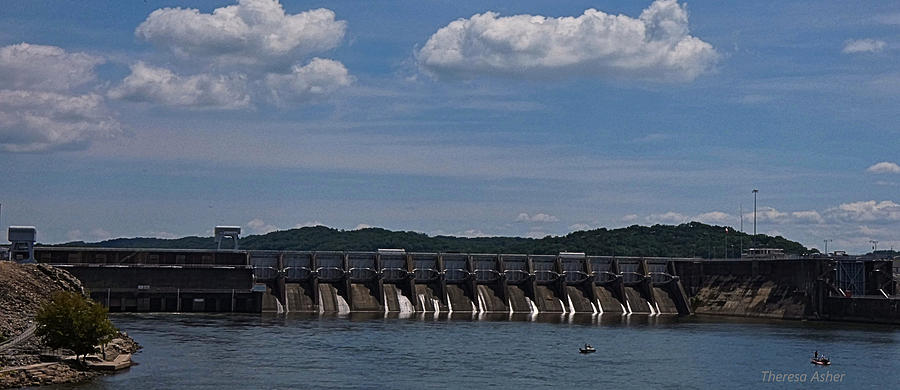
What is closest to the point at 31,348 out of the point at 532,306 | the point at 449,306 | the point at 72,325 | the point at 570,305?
the point at 72,325

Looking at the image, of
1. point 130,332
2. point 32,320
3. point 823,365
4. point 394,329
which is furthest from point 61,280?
point 823,365

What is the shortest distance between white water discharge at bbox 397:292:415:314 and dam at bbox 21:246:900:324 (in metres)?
0.12

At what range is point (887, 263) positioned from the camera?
392 ft

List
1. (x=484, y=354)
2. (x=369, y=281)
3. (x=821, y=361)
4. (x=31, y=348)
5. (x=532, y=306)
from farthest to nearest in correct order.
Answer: (x=532, y=306), (x=369, y=281), (x=484, y=354), (x=821, y=361), (x=31, y=348)

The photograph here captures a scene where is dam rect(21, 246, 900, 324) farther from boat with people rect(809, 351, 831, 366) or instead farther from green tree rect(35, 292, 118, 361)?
green tree rect(35, 292, 118, 361)

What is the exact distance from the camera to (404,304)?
12419 cm

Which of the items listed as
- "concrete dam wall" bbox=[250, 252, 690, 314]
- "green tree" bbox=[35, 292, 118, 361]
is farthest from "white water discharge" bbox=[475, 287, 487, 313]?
"green tree" bbox=[35, 292, 118, 361]

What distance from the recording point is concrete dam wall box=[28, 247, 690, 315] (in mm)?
111750

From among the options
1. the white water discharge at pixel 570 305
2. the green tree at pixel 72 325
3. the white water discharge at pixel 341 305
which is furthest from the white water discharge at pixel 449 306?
the green tree at pixel 72 325

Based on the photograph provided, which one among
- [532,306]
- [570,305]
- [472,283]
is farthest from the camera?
[570,305]

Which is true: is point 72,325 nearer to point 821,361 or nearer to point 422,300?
point 821,361

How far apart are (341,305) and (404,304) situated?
7669 millimetres

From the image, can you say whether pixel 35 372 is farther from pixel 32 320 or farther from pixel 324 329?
pixel 324 329

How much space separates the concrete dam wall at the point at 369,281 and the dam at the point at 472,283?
0.42 ft
